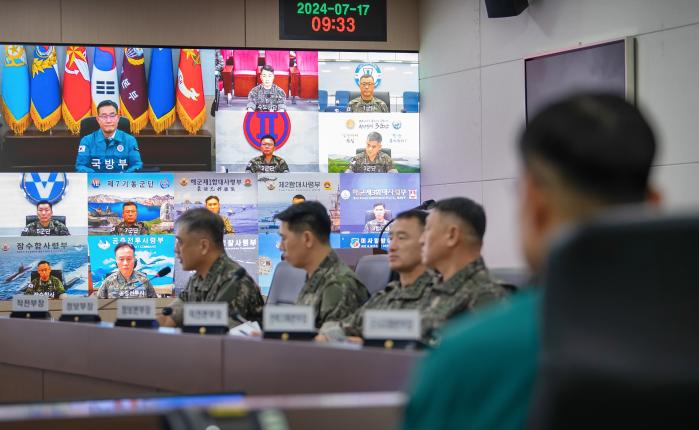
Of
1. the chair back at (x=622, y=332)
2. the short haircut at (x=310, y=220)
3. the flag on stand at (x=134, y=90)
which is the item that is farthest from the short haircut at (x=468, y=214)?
the flag on stand at (x=134, y=90)

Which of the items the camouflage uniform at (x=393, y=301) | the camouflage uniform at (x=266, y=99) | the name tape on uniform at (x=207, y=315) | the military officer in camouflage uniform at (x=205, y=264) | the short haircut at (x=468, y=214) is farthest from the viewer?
the camouflage uniform at (x=266, y=99)

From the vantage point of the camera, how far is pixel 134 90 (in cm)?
602

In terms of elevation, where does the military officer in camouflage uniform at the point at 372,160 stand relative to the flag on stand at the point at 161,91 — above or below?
below

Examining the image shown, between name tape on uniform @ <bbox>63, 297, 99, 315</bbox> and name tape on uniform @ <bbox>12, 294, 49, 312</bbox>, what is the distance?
28 cm

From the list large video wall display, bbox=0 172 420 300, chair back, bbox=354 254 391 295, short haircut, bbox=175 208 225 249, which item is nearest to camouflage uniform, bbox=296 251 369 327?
chair back, bbox=354 254 391 295

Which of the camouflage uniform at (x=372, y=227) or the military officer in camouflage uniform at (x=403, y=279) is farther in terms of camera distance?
the camouflage uniform at (x=372, y=227)

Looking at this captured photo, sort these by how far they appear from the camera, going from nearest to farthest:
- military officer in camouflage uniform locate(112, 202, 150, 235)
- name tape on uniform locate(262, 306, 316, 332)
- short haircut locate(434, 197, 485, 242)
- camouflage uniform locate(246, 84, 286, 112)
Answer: name tape on uniform locate(262, 306, 316, 332)
short haircut locate(434, 197, 485, 242)
military officer in camouflage uniform locate(112, 202, 150, 235)
camouflage uniform locate(246, 84, 286, 112)

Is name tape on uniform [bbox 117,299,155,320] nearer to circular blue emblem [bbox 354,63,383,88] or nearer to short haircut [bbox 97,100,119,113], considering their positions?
short haircut [bbox 97,100,119,113]

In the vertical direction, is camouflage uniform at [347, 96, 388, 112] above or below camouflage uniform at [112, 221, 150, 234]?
above

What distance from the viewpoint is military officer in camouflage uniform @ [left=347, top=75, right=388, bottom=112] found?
6172 millimetres

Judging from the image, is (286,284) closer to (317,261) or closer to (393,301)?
(317,261)

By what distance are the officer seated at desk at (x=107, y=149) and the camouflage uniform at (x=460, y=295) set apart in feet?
11.5

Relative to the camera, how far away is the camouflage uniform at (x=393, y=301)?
10.5 feet

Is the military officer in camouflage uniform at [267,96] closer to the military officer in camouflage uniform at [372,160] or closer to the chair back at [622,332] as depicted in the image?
the military officer in camouflage uniform at [372,160]
